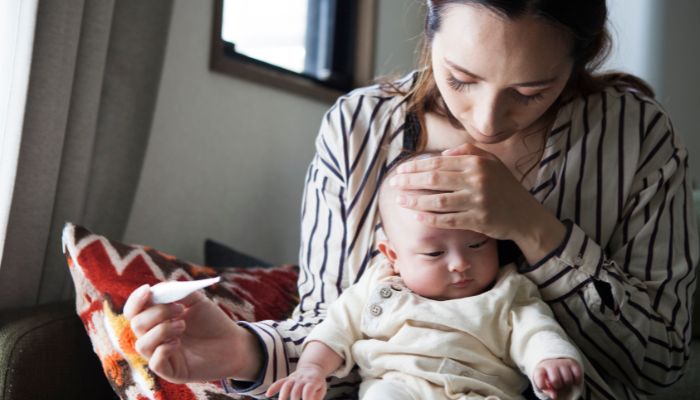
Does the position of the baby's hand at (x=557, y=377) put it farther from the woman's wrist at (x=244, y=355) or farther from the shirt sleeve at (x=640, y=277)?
the woman's wrist at (x=244, y=355)

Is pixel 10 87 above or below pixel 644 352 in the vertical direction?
above

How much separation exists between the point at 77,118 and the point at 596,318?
1.14m

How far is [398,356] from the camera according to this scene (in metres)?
1.05

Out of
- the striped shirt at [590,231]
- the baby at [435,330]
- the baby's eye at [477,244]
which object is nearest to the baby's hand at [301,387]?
the baby at [435,330]

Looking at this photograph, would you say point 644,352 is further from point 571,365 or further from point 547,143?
point 547,143

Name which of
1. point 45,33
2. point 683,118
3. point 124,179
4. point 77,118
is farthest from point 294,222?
point 683,118

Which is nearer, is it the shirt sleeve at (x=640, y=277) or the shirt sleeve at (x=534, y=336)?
the shirt sleeve at (x=534, y=336)

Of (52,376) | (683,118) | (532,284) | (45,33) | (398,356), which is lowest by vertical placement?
(52,376)

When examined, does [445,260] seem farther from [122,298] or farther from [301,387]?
[122,298]

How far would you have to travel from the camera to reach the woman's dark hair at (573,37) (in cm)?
103

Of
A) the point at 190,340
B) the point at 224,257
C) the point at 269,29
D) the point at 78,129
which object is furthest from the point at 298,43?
the point at 190,340

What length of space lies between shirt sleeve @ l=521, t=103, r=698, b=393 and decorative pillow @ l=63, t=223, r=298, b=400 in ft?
1.99

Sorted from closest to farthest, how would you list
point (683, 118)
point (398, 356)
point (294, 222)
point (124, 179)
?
point (398, 356), point (124, 179), point (294, 222), point (683, 118)

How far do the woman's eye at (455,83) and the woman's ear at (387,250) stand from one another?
293mm
